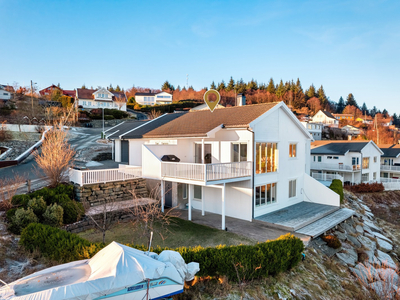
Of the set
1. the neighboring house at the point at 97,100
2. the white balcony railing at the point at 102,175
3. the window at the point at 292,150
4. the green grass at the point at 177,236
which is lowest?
the green grass at the point at 177,236

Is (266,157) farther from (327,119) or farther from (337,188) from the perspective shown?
(327,119)

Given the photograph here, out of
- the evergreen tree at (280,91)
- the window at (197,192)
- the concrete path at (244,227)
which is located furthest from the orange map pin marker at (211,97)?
the evergreen tree at (280,91)

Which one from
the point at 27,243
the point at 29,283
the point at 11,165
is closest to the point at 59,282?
the point at 29,283

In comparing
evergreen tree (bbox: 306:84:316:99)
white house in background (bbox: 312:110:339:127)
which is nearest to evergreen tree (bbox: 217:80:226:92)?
→ evergreen tree (bbox: 306:84:316:99)

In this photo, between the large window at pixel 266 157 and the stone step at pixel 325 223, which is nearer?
the stone step at pixel 325 223

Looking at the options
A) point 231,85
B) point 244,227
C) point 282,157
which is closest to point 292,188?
point 282,157

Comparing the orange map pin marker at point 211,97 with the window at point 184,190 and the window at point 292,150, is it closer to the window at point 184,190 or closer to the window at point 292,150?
the window at point 184,190

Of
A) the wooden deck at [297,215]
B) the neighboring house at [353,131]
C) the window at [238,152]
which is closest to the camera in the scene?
the wooden deck at [297,215]
